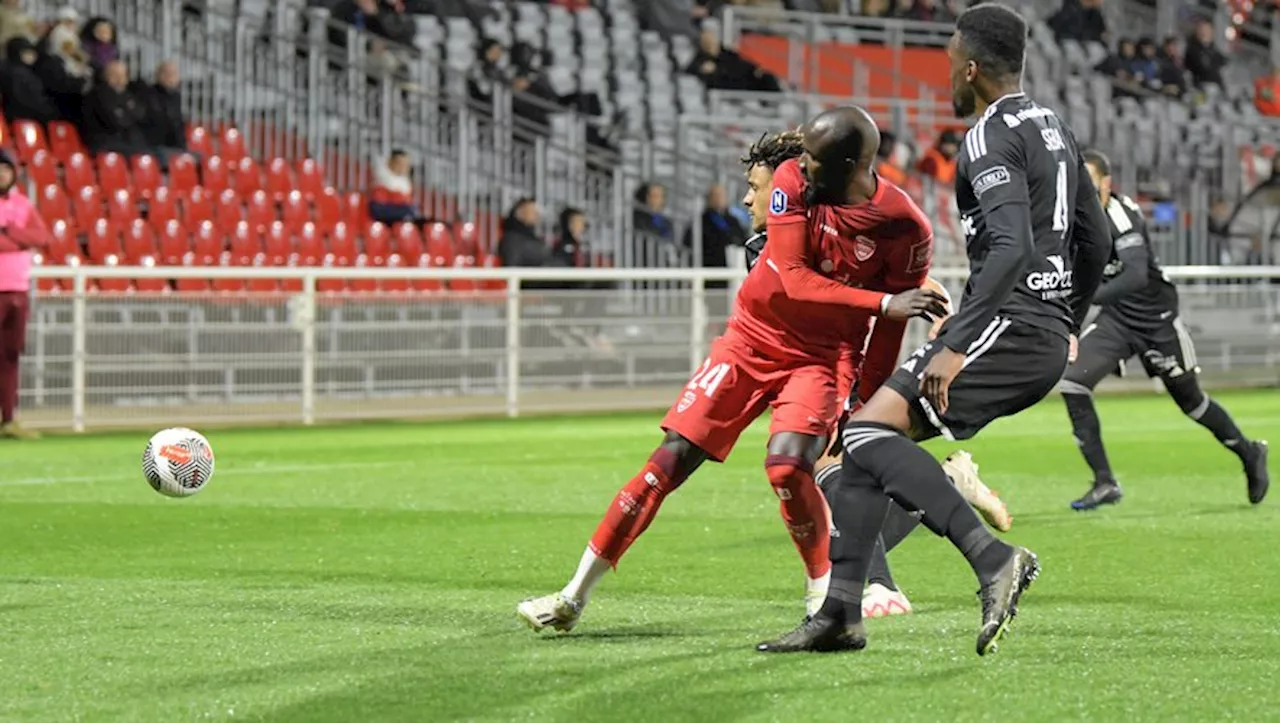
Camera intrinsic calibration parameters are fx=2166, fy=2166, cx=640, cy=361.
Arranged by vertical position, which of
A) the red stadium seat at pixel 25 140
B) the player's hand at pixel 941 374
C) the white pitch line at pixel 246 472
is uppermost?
the red stadium seat at pixel 25 140

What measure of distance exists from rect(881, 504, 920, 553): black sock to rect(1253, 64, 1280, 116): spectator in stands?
28.6 m

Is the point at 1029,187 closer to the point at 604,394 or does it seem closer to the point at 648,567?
the point at 648,567

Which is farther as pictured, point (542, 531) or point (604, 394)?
point (604, 394)

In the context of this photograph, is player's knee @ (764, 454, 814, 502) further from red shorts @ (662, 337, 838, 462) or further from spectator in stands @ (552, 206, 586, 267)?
spectator in stands @ (552, 206, 586, 267)

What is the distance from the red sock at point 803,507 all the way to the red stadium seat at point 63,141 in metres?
15.8

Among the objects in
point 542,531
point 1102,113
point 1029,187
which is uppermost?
point 1102,113

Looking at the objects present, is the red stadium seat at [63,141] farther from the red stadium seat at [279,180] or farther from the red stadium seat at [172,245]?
the red stadium seat at [279,180]

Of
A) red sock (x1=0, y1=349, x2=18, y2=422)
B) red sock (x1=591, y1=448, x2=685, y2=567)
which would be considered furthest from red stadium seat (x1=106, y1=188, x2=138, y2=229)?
red sock (x1=591, y1=448, x2=685, y2=567)

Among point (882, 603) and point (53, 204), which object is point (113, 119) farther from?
point (882, 603)

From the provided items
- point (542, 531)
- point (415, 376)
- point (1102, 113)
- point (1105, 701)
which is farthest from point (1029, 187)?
point (1102, 113)

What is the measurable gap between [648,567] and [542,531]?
158cm

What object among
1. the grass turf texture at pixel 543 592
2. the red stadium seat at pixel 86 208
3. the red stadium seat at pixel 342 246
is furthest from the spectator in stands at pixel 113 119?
the grass turf texture at pixel 543 592

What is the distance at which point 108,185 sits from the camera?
70.7 ft

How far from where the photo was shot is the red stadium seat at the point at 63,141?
2178cm
